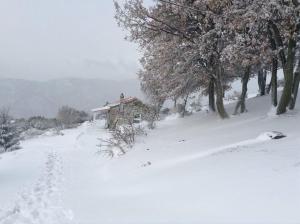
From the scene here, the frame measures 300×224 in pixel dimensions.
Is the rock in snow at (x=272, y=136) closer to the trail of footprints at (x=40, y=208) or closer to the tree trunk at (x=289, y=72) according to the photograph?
the tree trunk at (x=289, y=72)

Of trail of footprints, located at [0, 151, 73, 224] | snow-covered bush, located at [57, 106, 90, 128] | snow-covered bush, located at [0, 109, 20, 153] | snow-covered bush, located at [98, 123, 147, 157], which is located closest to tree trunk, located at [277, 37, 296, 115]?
snow-covered bush, located at [98, 123, 147, 157]

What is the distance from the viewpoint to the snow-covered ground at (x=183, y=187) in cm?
793

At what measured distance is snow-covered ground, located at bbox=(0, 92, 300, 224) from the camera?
26.0 ft

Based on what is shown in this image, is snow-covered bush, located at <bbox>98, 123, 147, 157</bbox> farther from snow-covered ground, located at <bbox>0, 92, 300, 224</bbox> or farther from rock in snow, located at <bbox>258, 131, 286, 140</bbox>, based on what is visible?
rock in snow, located at <bbox>258, 131, 286, 140</bbox>

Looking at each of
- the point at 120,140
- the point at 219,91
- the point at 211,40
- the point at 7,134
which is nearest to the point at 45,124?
the point at 7,134

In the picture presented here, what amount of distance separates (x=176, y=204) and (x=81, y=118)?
270ft

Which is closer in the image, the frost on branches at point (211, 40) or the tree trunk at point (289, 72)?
the frost on branches at point (211, 40)

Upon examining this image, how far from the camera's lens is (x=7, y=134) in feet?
133

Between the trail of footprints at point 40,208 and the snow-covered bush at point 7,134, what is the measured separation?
2586 centimetres

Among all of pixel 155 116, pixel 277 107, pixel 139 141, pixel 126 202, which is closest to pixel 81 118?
pixel 155 116

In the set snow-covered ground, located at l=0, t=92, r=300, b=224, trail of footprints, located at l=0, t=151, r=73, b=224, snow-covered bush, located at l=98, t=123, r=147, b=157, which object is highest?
snow-covered bush, located at l=98, t=123, r=147, b=157

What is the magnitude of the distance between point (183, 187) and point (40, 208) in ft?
11.3

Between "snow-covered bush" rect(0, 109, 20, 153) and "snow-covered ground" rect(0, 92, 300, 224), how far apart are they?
71.2ft

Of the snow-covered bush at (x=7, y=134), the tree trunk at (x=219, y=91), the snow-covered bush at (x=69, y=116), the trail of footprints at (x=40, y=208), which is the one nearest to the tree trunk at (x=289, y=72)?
the tree trunk at (x=219, y=91)
